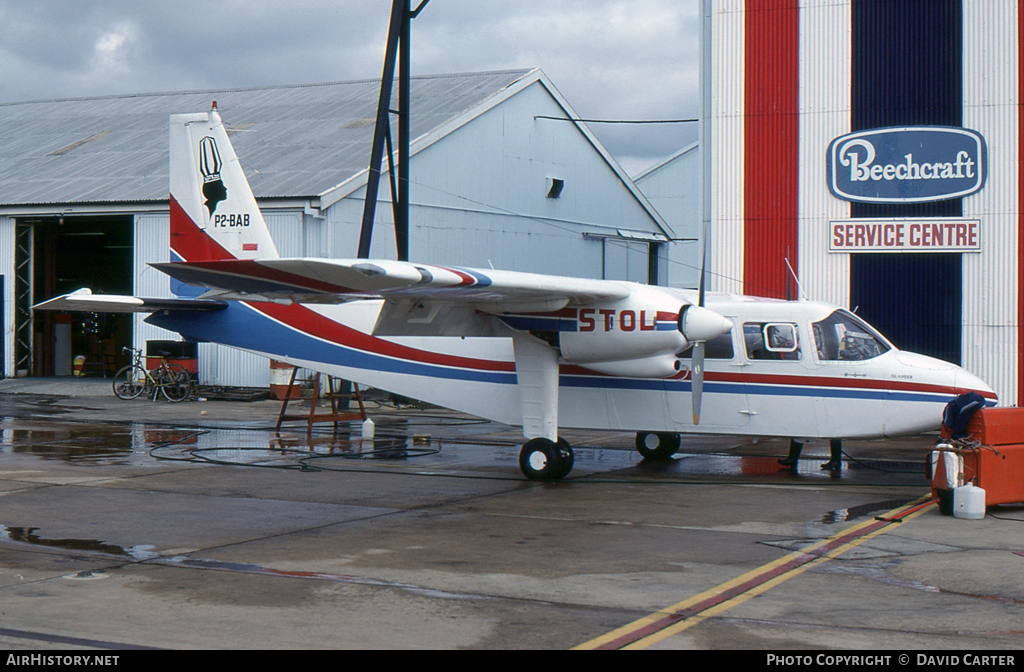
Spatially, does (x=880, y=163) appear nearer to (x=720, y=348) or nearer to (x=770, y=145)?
(x=770, y=145)

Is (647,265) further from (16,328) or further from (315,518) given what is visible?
(315,518)

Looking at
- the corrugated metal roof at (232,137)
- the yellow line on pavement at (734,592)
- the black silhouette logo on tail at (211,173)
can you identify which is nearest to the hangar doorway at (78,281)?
the corrugated metal roof at (232,137)

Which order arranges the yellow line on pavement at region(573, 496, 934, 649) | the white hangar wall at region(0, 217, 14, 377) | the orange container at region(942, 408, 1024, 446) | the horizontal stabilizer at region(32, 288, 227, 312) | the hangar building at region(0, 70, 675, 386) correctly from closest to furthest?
1. the yellow line on pavement at region(573, 496, 934, 649)
2. the orange container at region(942, 408, 1024, 446)
3. the horizontal stabilizer at region(32, 288, 227, 312)
4. the hangar building at region(0, 70, 675, 386)
5. the white hangar wall at region(0, 217, 14, 377)

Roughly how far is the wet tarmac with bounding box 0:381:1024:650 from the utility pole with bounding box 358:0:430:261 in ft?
17.1

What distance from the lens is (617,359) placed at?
12.8 m

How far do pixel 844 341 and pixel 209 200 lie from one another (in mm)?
9724

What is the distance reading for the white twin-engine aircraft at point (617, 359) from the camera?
12414 millimetres

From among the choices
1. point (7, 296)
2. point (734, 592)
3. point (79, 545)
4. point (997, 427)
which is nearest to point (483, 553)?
point (734, 592)

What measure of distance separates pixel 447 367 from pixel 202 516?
5.10m

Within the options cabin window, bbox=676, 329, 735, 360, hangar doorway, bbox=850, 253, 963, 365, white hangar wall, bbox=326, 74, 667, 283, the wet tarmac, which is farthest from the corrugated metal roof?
cabin window, bbox=676, 329, 735, 360

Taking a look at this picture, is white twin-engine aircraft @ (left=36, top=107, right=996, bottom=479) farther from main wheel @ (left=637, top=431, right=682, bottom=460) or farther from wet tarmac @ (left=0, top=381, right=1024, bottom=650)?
wet tarmac @ (left=0, top=381, right=1024, bottom=650)

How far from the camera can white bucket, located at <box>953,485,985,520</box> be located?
10.3 m
